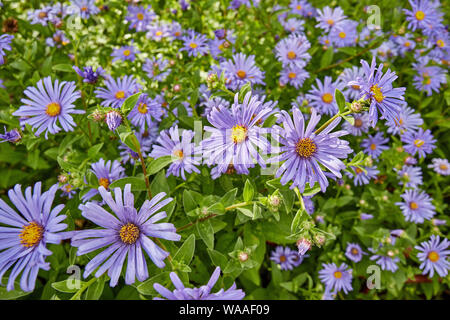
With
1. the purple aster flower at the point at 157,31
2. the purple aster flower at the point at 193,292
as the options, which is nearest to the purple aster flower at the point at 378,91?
the purple aster flower at the point at 193,292

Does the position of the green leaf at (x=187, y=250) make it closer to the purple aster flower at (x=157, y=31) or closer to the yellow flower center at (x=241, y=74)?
the yellow flower center at (x=241, y=74)

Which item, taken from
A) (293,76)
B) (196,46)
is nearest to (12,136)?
(196,46)

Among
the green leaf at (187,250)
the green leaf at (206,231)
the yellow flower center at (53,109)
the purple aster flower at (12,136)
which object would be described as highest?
the yellow flower center at (53,109)

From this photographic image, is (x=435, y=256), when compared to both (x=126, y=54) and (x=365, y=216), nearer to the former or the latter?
(x=365, y=216)

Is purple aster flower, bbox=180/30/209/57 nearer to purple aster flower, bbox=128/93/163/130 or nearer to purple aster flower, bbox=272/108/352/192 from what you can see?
purple aster flower, bbox=128/93/163/130

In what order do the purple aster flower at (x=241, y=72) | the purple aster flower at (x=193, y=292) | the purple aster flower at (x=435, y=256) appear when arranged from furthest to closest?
1. the purple aster flower at (x=435, y=256)
2. the purple aster flower at (x=241, y=72)
3. the purple aster flower at (x=193, y=292)
